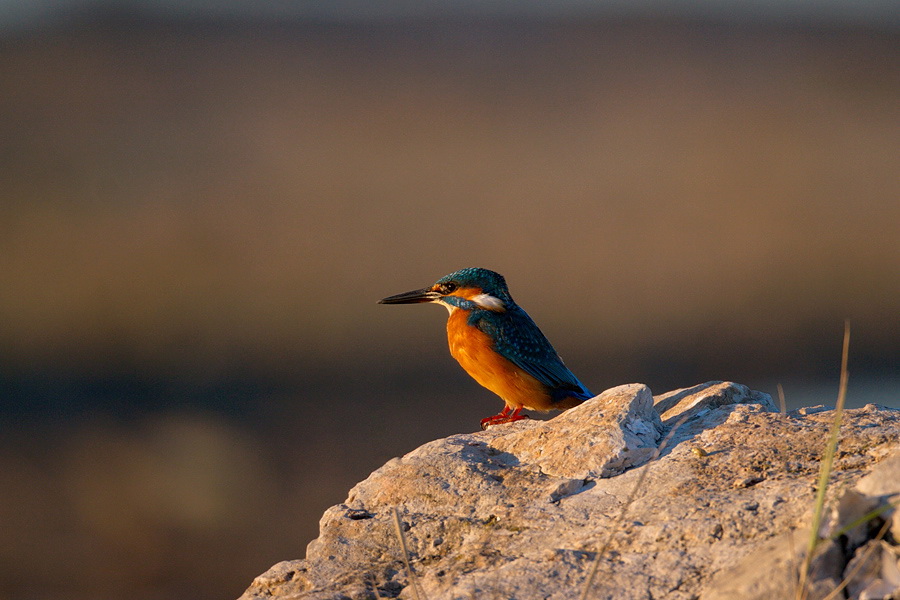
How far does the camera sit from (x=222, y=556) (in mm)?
7812

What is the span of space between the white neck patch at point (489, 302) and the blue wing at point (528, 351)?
48mm

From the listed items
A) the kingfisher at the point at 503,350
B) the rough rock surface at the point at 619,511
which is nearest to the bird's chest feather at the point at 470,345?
the kingfisher at the point at 503,350

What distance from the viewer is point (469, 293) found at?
18.5ft

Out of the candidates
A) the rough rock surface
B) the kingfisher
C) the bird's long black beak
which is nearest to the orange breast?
the kingfisher

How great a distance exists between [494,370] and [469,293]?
53 cm

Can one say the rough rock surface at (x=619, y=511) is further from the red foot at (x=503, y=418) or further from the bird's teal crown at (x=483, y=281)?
the bird's teal crown at (x=483, y=281)

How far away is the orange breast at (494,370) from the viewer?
5.24 m

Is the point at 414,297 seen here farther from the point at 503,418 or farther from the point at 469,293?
the point at 503,418

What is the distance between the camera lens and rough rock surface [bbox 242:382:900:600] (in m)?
2.22

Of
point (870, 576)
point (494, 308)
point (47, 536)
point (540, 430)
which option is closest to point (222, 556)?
point (47, 536)

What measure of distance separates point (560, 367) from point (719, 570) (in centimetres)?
302

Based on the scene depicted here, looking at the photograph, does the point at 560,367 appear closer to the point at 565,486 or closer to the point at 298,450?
the point at 565,486

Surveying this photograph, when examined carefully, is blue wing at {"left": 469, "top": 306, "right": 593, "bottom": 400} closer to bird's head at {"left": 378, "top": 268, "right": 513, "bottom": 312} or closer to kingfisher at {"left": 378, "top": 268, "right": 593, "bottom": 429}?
kingfisher at {"left": 378, "top": 268, "right": 593, "bottom": 429}

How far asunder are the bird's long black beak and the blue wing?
1.04ft
